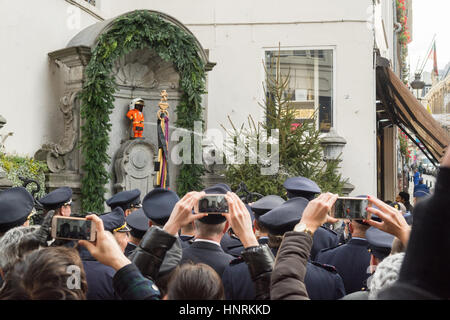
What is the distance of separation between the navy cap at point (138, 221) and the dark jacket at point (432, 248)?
2.87 meters

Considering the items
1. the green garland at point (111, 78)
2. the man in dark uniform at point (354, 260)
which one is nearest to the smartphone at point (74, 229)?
the man in dark uniform at point (354, 260)

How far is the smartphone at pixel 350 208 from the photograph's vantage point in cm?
236

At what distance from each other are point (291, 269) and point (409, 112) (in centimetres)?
1420

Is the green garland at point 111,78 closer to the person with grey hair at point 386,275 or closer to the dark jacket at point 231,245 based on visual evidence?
the dark jacket at point 231,245

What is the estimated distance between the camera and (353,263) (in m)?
3.82

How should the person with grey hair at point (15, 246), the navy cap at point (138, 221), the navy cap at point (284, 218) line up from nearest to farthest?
the person with grey hair at point (15, 246), the navy cap at point (284, 218), the navy cap at point (138, 221)

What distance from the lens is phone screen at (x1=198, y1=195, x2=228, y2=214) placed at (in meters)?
2.56

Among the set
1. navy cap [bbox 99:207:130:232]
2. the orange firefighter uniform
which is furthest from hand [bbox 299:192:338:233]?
the orange firefighter uniform

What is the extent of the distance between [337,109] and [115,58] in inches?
232

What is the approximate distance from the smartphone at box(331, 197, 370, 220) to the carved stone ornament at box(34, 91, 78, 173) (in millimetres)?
10068

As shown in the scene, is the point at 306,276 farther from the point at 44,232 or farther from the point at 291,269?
the point at 44,232

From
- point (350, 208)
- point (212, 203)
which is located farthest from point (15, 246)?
point (350, 208)

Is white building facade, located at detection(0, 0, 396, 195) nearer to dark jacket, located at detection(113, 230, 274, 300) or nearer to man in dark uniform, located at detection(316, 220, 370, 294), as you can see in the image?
man in dark uniform, located at detection(316, 220, 370, 294)

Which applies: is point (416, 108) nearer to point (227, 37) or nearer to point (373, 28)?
point (373, 28)
